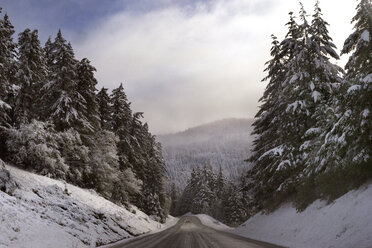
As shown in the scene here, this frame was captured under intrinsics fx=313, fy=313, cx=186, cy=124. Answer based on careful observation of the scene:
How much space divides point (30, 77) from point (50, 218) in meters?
16.3

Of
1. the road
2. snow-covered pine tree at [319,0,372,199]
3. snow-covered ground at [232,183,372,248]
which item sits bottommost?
the road

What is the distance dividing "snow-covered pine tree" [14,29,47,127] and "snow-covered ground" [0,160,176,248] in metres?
9.19

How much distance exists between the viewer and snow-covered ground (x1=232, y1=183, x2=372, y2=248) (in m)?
11.4

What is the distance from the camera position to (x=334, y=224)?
13.9m

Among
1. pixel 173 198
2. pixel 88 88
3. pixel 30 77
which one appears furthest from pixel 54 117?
pixel 173 198

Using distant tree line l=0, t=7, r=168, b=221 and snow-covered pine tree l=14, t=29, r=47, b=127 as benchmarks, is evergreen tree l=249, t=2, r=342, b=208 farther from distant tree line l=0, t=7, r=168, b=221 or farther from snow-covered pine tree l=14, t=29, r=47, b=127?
snow-covered pine tree l=14, t=29, r=47, b=127

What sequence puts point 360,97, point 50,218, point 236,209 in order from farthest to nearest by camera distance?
1. point 236,209
2. point 50,218
3. point 360,97

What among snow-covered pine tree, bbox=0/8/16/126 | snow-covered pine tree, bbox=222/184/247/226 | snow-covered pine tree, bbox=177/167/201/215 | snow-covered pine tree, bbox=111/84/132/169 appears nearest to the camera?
snow-covered pine tree, bbox=0/8/16/126

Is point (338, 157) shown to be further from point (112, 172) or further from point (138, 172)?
point (138, 172)

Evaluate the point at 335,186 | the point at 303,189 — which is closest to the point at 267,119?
the point at 303,189

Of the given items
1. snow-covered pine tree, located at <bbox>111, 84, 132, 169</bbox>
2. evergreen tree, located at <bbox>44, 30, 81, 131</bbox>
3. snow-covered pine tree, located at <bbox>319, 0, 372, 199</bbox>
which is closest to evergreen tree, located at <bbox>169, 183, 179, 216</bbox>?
snow-covered pine tree, located at <bbox>111, 84, 132, 169</bbox>

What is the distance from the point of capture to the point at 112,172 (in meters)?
34.2

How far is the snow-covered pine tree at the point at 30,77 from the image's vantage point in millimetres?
27703

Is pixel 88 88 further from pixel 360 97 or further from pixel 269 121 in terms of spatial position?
pixel 360 97
